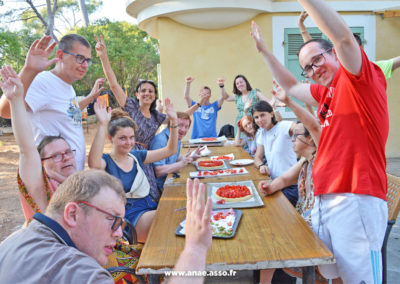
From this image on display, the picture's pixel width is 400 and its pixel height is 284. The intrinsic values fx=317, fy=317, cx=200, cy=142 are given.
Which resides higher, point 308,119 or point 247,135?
point 308,119

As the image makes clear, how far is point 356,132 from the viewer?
1.67 metres

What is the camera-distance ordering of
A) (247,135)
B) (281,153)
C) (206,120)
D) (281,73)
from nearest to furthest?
1. (281,73)
2. (281,153)
3. (247,135)
4. (206,120)

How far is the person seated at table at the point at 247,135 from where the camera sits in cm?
453

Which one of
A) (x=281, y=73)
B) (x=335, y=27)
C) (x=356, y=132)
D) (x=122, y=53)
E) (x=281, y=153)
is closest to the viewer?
(x=335, y=27)

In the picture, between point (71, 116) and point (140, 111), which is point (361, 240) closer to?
point (71, 116)

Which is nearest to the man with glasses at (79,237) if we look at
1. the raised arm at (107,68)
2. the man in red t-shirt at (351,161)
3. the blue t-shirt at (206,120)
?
the man in red t-shirt at (351,161)

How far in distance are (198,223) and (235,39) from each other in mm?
6675

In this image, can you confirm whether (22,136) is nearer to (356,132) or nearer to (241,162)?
(356,132)

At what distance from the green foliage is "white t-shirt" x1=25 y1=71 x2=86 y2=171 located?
49.5 feet

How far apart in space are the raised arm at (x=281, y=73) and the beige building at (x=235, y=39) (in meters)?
4.93

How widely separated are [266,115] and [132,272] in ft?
7.56


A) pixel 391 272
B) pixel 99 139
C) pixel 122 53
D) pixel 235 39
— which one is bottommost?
pixel 391 272

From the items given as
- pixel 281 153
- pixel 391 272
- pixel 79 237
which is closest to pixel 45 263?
pixel 79 237

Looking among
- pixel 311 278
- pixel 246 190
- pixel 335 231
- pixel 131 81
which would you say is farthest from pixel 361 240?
pixel 131 81
